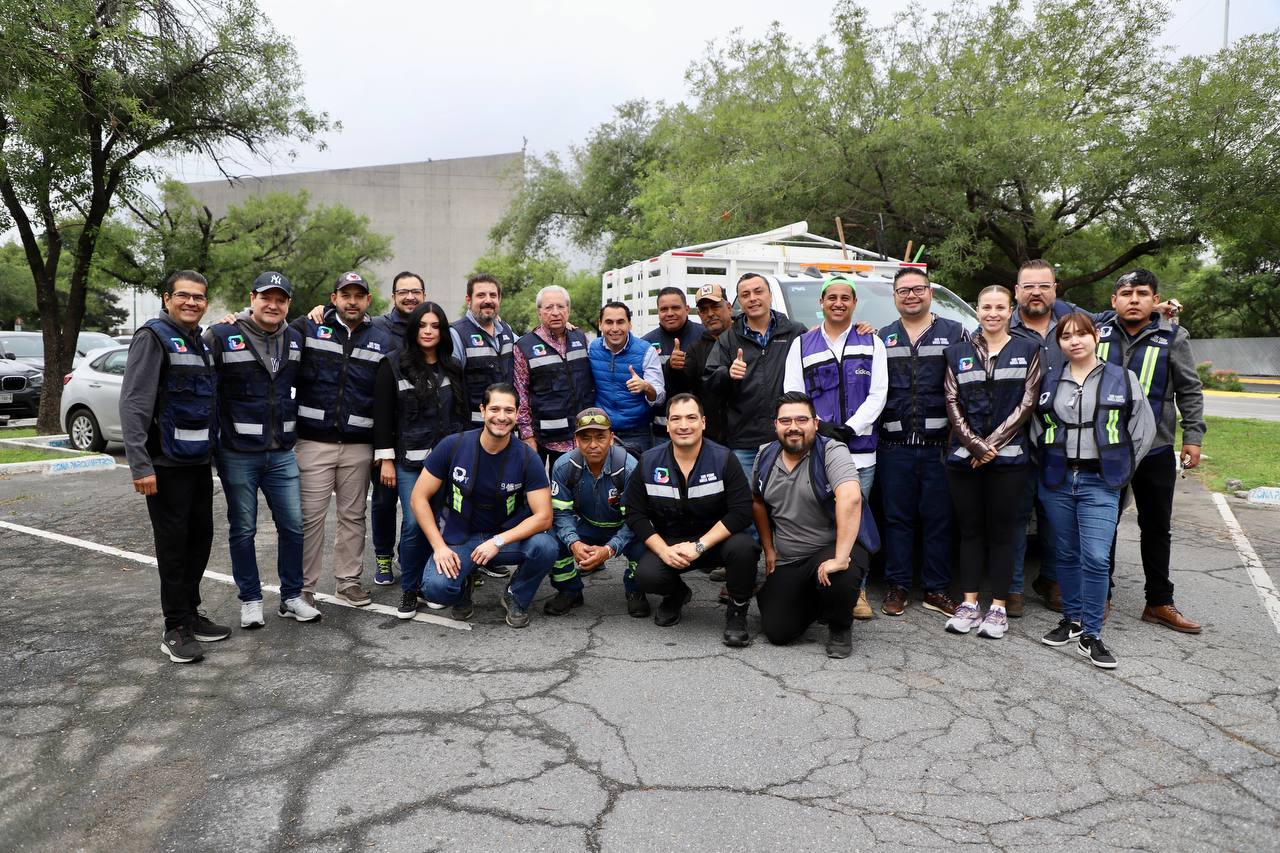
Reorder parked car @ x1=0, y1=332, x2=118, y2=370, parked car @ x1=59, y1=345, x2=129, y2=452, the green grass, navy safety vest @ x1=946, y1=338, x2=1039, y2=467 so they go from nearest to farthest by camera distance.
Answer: navy safety vest @ x1=946, y1=338, x2=1039, y2=467 → the green grass → parked car @ x1=59, y1=345, x2=129, y2=452 → parked car @ x1=0, y1=332, x2=118, y2=370

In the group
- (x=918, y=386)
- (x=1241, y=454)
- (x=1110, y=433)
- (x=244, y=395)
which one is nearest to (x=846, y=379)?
(x=918, y=386)

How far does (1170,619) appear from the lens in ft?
16.5

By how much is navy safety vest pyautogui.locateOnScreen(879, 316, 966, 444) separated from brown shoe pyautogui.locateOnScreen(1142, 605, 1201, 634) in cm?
152

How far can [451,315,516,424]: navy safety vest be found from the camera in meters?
5.66

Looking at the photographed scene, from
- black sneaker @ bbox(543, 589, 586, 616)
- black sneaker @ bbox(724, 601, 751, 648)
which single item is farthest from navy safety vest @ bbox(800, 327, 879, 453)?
black sneaker @ bbox(543, 589, 586, 616)

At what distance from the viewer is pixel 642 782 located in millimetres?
3238

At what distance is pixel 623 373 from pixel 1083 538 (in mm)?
2844

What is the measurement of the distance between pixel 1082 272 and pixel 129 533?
19.8 metres

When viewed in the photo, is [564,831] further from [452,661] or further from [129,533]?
[129,533]

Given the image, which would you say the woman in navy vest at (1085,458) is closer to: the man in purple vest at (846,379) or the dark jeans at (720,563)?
the man in purple vest at (846,379)

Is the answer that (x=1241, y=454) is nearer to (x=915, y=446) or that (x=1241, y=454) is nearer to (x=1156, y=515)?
(x=1156, y=515)

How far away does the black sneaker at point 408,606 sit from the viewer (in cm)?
518

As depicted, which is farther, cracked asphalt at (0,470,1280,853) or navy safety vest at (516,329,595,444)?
navy safety vest at (516,329,595,444)

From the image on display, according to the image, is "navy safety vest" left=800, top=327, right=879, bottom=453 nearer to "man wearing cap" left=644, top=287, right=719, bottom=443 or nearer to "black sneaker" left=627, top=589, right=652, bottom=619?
"man wearing cap" left=644, top=287, right=719, bottom=443
